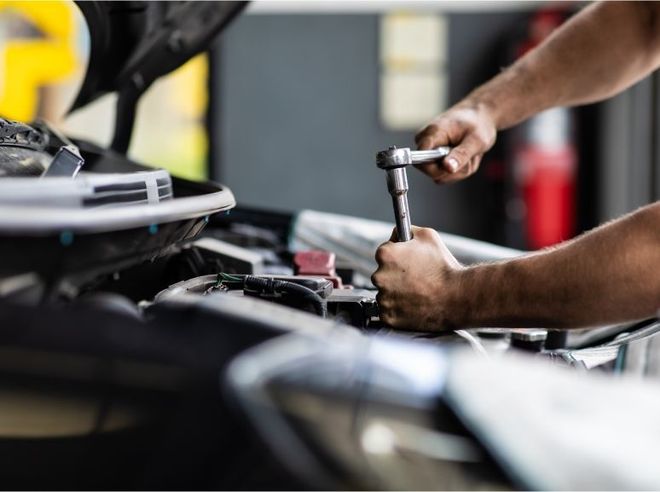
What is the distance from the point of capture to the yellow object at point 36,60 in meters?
5.57

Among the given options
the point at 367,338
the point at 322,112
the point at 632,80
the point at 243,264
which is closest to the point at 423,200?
the point at 322,112

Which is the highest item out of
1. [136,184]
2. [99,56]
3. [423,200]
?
[99,56]

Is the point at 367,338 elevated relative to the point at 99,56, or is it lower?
lower

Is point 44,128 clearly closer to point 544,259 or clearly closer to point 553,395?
point 544,259

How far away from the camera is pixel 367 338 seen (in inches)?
32.6

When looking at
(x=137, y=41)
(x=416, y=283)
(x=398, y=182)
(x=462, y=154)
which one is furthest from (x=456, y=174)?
(x=137, y=41)

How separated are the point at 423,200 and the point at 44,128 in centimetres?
495

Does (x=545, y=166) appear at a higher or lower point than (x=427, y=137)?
lower

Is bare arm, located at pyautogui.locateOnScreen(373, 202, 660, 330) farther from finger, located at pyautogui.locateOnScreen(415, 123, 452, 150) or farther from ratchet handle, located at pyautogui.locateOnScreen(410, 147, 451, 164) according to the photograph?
finger, located at pyautogui.locateOnScreen(415, 123, 452, 150)

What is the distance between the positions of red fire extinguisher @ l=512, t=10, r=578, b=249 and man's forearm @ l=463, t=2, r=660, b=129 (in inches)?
156

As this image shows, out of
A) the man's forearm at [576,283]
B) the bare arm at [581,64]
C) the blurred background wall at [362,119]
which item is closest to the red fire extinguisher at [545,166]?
the blurred background wall at [362,119]

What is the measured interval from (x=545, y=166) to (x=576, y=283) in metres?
4.92

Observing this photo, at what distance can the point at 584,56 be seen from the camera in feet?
5.86

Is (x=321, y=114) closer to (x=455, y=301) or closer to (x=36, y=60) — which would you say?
(x=36, y=60)
